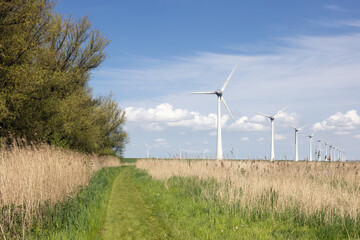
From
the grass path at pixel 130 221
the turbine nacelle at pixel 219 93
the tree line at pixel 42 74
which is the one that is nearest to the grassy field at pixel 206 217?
the grass path at pixel 130 221

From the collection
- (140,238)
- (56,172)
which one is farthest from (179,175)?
(140,238)

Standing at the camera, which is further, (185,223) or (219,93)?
(219,93)

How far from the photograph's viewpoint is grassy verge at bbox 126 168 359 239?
25.9ft

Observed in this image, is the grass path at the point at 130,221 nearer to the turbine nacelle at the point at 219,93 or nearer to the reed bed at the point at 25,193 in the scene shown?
the reed bed at the point at 25,193

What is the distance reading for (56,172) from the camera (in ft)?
38.3

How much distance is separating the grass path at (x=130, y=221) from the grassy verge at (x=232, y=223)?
→ 382 mm

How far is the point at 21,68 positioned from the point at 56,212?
9.43m

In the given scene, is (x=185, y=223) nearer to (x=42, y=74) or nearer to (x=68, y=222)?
(x=68, y=222)

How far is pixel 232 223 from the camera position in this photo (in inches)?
352

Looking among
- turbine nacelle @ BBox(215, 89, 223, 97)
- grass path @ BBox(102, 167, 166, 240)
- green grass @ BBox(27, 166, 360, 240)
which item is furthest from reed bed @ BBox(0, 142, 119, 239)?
turbine nacelle @ BBox(215, 89, 223, 97)

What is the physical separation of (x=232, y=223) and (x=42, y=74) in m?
13.7

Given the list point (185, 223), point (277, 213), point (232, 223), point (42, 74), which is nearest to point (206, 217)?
point (185, 223)

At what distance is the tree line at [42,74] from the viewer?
53.4 feet

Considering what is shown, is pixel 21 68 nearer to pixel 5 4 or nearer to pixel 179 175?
pixel 5 4
